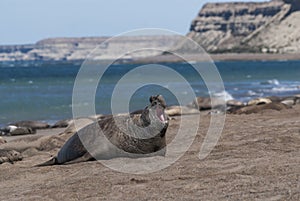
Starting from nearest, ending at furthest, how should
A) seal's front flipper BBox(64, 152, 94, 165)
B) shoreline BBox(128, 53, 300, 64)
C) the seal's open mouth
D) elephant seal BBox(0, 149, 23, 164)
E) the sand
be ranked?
the sand < the seal's open mouth < seal's front flipper BBox(64, 152, 94, 165) < elephant seal BBox(0, 149, 23, 164) < shoreline BBox(128, 53, 300, 64)

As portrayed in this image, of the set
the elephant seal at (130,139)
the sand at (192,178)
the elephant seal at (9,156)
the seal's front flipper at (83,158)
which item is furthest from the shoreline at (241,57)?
the sand at (192,178)

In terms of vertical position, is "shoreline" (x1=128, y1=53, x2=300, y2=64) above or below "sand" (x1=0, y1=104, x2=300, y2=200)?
below

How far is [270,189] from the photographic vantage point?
22.1ft

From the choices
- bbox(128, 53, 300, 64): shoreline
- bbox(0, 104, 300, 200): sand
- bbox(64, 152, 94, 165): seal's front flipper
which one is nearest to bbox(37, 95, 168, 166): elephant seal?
bbox(64, 152, 94, 165): seal's front flipper

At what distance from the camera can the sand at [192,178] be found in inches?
271

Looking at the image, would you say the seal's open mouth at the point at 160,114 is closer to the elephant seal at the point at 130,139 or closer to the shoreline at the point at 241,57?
the elephant seal at the point at 130,139

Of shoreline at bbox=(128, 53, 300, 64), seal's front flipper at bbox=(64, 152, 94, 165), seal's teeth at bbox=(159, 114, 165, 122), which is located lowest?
shoreline at bbox=(128, 53, 300, 64)

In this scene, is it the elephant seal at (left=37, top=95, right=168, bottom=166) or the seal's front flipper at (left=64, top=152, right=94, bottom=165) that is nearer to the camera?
the elephant seal at (left=37, top=95, right=168, bottom=166)

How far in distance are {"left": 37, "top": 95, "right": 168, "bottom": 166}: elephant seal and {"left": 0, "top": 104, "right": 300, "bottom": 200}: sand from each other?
0.34 m

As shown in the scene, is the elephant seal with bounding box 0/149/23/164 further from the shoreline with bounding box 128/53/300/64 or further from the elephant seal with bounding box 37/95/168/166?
the shoreline with bounding box 128/53/300/64

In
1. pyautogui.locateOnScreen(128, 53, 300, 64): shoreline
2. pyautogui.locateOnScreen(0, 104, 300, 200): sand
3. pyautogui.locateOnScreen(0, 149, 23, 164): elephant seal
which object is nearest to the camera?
pyautogui.locateOnScreen(0, 104, 300, 200): sand

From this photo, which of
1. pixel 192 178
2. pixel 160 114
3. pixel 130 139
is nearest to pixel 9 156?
pixel 130 139

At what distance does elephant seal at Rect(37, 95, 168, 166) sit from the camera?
9836 mm

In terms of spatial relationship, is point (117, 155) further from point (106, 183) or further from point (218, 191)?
point (218, 191)
